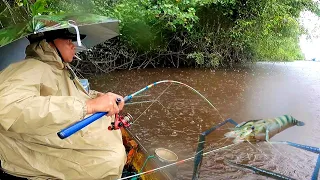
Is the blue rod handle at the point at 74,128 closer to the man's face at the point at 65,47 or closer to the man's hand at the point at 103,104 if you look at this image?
the man's hand at the point at 103,104

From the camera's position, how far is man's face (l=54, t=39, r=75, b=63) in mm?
2498

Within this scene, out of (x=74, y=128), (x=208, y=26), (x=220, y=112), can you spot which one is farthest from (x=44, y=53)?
(x=208, y=26)

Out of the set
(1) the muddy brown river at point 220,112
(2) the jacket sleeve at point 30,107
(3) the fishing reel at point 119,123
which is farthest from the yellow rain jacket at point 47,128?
(1) the muddy brown river at point 220,112

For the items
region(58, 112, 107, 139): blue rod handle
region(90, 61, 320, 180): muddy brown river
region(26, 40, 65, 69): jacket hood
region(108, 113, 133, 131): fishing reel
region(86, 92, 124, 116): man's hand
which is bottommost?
region(90, 61, 320, 180): muddy brown river

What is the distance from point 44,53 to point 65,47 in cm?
22

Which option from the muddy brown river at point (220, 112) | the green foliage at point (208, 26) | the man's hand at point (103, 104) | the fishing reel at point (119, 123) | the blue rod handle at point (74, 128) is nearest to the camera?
the blue rod handle at point (74, 128)

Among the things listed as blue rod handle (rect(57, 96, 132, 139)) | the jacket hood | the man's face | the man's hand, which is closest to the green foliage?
the man's face

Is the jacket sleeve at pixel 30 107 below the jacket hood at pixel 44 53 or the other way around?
below

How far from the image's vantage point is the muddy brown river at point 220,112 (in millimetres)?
5004

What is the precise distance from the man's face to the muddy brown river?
5.17 feet

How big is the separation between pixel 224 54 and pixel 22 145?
616 inches

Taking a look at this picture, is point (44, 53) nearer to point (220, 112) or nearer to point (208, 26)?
point (220, 112)

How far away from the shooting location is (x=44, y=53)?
235cm

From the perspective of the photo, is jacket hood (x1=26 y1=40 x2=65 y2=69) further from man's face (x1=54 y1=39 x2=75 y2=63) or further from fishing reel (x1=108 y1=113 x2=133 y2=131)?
fishing reel (x1=108 y1=113 x2=133 y2=131)
